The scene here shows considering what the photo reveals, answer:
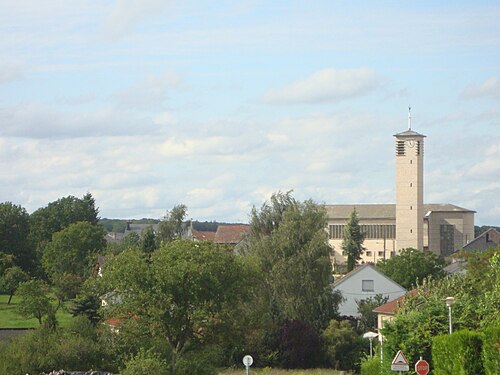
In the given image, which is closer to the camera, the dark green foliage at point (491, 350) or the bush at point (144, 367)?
the dark green foliage at point (491, 350)

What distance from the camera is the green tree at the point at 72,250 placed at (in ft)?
405

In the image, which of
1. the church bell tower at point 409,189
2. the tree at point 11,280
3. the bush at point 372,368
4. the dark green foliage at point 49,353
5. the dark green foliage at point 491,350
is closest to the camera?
the dark green foliage at point 491,350

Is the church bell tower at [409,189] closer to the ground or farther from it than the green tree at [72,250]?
farther from it

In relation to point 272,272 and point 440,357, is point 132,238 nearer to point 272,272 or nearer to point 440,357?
point 272,272

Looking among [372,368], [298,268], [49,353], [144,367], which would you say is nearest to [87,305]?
[298,268]

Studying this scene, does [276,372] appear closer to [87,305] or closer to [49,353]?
[87,305]

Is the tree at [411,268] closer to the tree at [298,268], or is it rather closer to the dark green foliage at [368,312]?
the dark green foliage at [368,312]

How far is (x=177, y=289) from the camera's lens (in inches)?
2079

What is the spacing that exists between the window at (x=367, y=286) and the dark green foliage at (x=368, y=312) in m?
3.68

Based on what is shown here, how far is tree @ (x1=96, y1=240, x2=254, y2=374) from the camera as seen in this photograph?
52594 millimetres

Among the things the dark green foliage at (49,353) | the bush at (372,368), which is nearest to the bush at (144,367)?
the dark green foliage at (49,353)

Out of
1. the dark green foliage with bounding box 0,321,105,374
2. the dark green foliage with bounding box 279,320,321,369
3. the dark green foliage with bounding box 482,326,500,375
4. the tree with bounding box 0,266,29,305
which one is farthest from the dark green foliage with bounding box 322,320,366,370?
the tree with bounding box 0,266,29,305

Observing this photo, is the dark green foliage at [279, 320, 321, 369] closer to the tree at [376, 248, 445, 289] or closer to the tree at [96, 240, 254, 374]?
the tree at [96, 240, 254, 374]

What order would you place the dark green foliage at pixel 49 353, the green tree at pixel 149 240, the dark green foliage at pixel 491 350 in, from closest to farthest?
the dark green foliage at pixel 491 350
the dark green foliage at pixel 49 353
the green tree at pixel 149 240
